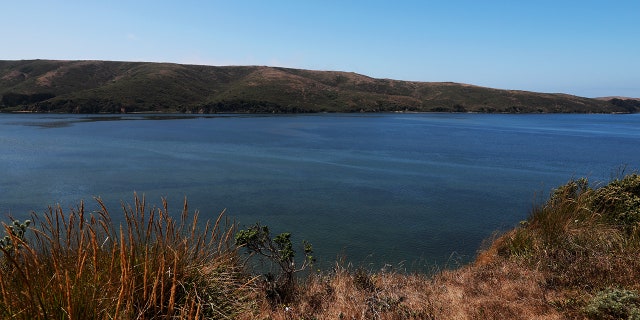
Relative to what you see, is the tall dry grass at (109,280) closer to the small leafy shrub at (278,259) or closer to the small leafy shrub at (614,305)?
the small leafy shrub at (278,259)

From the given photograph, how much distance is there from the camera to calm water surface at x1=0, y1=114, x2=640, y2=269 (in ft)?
56.5

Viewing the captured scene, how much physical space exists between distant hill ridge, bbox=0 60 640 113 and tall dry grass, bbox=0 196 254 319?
123 metres

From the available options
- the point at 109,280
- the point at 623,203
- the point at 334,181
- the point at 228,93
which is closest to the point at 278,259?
the point at 109,280

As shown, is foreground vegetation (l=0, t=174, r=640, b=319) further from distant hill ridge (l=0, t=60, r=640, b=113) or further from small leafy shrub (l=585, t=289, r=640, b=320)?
distant hill ridge (l=0, t=60, r=640, b=113)

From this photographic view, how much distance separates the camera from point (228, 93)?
140 meters

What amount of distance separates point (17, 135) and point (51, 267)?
209 ft

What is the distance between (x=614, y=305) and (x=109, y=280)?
5040mm

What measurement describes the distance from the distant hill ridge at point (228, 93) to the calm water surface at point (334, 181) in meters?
70.6

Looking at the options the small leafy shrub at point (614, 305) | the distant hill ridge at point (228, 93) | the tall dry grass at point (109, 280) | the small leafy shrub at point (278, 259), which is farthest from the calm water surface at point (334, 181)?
the distant hill ridge at point (228, 93)

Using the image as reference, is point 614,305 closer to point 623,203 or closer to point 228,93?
point 623,203

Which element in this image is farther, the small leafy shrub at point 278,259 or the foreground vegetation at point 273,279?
the small leafy shrub at point 278,259

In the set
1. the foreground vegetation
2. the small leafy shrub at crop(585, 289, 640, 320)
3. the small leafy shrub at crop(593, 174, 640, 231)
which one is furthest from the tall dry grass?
the small leafy shrub at crop(593, 174, 640, 231)

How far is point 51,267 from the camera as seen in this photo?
3.50 m

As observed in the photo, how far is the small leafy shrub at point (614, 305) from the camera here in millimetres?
4246
